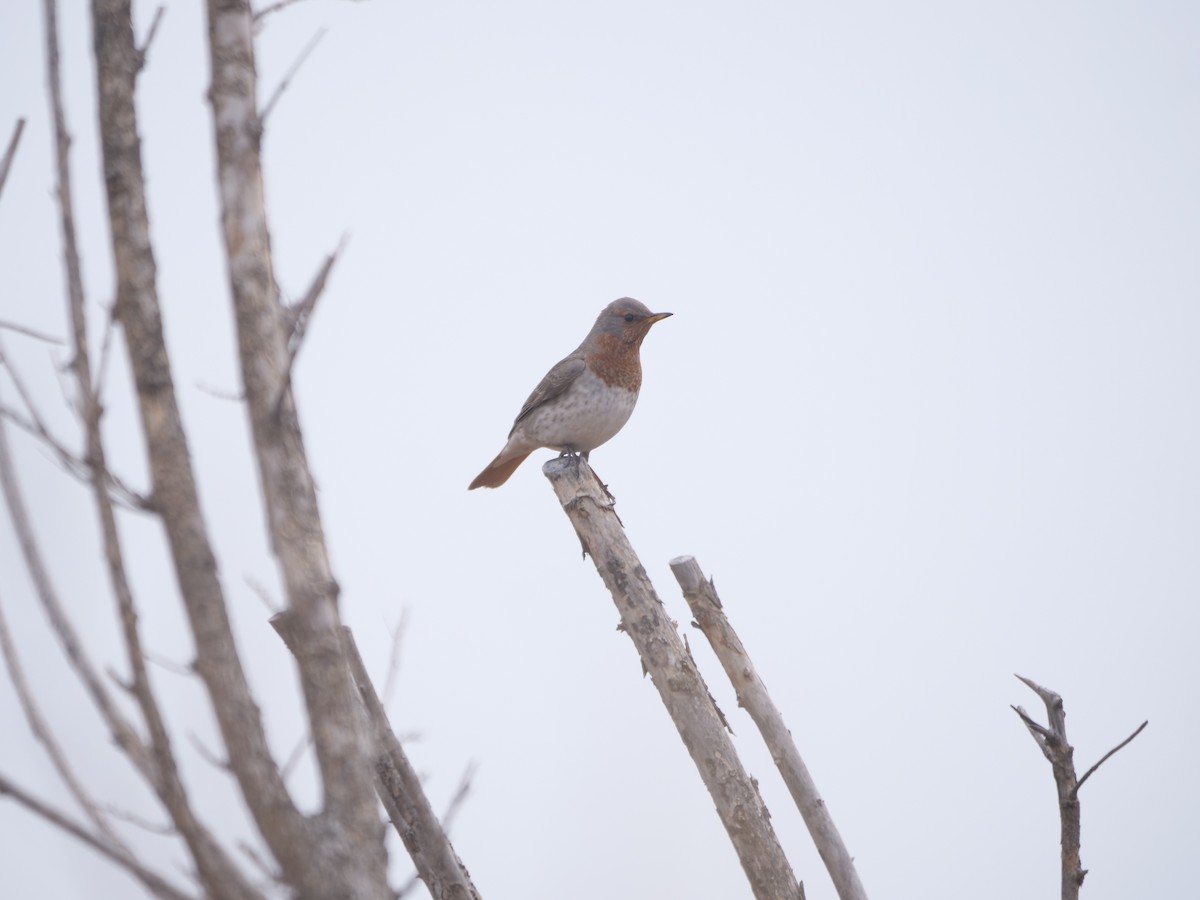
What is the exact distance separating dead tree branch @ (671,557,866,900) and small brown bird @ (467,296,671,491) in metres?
1.56

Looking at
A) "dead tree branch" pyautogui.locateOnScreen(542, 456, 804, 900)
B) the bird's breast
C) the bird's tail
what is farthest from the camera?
the bird's tail

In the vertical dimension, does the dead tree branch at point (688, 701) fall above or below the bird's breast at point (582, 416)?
below

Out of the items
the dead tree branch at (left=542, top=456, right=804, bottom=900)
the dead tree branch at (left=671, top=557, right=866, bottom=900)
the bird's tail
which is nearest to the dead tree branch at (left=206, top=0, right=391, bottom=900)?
the dead tree branch at (left=542, top=456, right=804, bottom=900)

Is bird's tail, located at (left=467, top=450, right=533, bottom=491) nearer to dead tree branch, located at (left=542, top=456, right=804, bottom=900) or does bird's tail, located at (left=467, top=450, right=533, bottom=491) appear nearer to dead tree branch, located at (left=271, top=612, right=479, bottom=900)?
dead tree branch, located at (left=542, top=456, right=804, bottom=900)

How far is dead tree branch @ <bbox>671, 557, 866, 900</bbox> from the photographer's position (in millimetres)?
3969

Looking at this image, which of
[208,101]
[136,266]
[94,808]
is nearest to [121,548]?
[94,808]

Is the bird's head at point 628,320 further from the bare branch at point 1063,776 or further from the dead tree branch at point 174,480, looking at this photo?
the dead tree branch at point 174,480

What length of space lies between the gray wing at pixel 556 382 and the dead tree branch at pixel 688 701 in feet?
4.63

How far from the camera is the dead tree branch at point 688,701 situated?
12.2 feet

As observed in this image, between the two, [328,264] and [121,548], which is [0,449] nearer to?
[121,548]

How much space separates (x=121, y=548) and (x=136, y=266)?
461mm

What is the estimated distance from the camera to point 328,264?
1.63 meters

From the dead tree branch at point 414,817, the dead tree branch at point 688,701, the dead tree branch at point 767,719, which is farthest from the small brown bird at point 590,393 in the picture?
the dead tree branch at point 414,817

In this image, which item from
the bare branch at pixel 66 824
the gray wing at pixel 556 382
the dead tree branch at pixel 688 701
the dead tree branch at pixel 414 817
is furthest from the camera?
the gray wing at pixel 556 382
